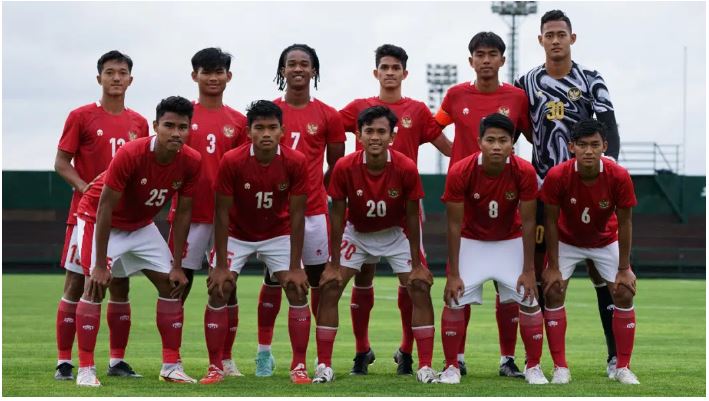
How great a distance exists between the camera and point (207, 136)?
784cm

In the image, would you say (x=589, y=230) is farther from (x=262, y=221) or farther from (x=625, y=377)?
(x=262, y=221)

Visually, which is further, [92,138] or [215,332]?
[92,138]

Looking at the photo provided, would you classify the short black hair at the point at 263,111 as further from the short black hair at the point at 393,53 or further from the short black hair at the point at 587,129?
the short black hair at the point at 587,129

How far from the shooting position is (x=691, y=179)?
29609mm

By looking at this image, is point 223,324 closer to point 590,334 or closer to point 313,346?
point 313,346

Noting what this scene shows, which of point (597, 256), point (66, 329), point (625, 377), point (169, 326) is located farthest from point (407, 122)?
point (66, 329)

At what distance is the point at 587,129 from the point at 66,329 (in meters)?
3.75

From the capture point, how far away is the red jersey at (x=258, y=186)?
740 cm

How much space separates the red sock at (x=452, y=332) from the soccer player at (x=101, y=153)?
2.18m

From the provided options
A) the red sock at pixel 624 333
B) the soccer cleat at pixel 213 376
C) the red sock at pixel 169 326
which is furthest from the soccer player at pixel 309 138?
the red sock at pixel 624 333

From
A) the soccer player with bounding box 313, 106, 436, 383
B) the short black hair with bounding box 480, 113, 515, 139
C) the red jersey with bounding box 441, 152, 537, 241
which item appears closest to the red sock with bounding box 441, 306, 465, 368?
the soccer player with bounding box 313, 106, 436, 383

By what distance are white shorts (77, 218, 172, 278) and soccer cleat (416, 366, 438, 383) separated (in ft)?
5.85

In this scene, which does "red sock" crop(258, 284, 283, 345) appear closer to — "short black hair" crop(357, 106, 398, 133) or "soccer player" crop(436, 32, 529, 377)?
"soccer player" crop(436, 32, 529, 377)

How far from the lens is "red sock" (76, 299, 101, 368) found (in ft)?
24.1
